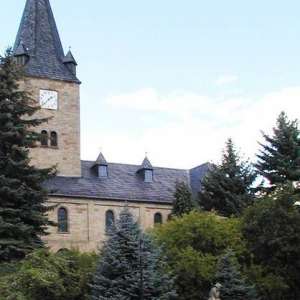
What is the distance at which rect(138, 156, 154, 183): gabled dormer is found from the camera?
5803 centimetres

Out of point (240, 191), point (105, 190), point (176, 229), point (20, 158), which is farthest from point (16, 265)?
point (105, 190)

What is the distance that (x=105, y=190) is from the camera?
55.0 m

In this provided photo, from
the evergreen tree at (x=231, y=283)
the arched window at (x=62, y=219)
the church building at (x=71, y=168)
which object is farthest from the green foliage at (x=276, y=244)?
the arched window at (x=62, y=219)

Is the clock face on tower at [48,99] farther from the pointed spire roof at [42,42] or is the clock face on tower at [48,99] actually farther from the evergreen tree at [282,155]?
the evergreen tree at [282,155]

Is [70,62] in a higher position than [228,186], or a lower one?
higher

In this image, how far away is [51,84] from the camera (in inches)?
2229

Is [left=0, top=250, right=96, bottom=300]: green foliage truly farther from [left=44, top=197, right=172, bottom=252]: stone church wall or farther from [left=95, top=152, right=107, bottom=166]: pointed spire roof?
[left=95, top=152, right=107, bottom=166]: pointed spire roof

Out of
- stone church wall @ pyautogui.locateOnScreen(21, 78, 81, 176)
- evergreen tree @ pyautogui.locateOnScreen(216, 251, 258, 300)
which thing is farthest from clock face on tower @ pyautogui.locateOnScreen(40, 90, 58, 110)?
evergreen tree @ pyautogui.locateOnScreen(216, 251, 258, 300)

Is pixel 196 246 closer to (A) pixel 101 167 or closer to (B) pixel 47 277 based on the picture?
(B) pixel 47 277

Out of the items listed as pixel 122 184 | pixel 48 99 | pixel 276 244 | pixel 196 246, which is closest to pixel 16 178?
pixel 196 246

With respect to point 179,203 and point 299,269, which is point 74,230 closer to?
point 179,203

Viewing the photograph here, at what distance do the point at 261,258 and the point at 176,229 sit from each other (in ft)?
12.9

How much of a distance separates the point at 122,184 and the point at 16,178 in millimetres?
23708

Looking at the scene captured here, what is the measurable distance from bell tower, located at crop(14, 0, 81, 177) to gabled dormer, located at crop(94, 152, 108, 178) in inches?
53.8
